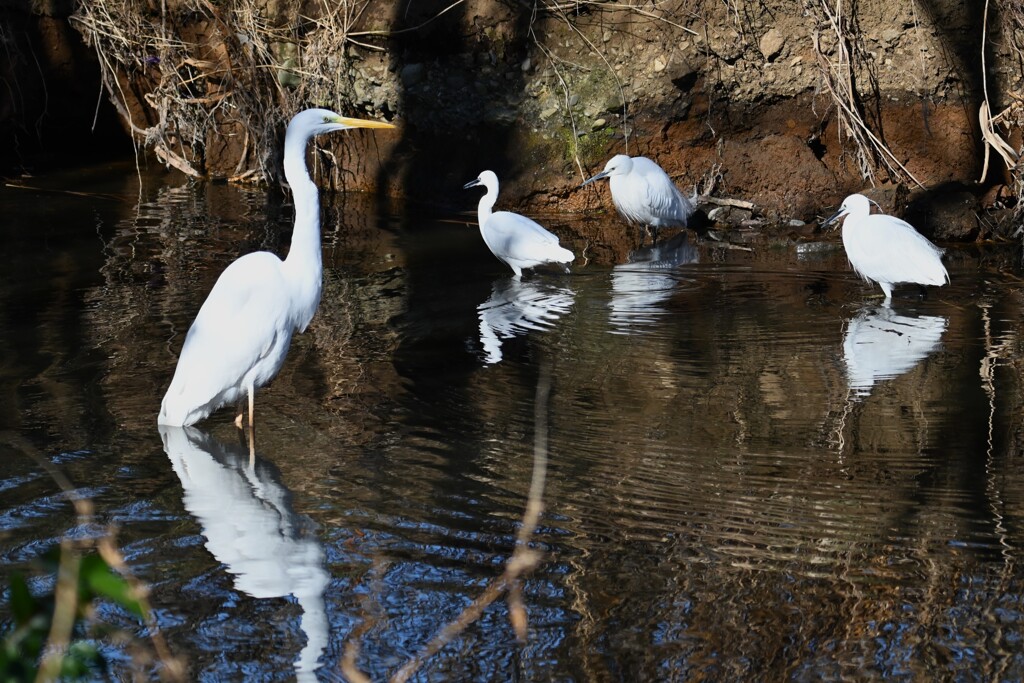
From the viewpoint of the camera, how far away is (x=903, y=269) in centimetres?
689

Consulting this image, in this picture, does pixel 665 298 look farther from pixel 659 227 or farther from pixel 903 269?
pixel 659 227

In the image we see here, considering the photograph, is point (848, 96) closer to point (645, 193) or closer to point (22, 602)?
point (645, 193)

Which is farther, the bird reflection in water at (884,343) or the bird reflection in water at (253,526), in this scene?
the bird reflection in water at (884,343)

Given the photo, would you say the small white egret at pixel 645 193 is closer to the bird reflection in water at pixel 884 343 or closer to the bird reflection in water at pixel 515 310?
the bird reflection in water at pixel 515 310

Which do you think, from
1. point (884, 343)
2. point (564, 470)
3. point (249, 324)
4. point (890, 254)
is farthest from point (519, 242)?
point (564, 470)

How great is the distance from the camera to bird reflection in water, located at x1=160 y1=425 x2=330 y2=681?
329cm

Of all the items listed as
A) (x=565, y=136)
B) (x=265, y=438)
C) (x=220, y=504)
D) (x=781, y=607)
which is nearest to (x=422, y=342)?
(x=265, y=438)

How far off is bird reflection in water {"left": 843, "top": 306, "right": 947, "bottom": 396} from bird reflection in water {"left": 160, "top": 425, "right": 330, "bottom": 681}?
277 cm

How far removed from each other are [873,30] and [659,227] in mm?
2402

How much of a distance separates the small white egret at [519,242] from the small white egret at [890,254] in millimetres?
1838

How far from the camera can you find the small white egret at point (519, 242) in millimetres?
7516

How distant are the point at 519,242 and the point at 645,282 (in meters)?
0.88

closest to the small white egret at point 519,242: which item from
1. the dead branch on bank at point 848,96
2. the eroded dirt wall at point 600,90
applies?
the eroded dirt wall at point 600,90

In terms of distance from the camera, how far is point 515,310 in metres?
6.91
